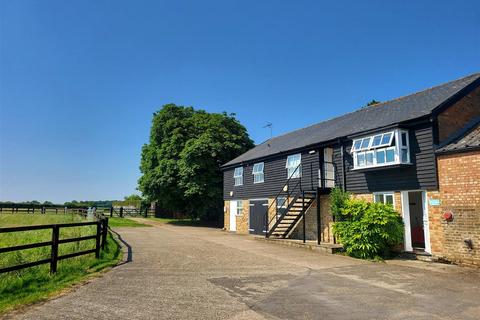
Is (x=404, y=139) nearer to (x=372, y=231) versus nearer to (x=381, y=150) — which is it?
(x=381, y=150)

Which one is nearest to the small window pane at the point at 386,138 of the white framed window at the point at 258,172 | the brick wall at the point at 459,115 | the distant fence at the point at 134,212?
the brick wall at the point at 459,115

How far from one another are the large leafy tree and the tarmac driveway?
1906cm

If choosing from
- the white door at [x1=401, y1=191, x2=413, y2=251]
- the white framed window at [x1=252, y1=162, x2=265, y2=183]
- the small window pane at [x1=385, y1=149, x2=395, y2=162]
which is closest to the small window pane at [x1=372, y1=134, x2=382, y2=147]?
the small window pane at [x1=385, y1=149, x2=395, y2=162]

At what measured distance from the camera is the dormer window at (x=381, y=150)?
1329 cm

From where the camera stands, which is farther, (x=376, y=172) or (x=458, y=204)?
(x=376, y=172)

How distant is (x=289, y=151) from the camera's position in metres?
20.3

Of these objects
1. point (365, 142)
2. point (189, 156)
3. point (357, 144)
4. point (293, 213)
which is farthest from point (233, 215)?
point (365, 142)

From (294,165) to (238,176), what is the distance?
7455mm

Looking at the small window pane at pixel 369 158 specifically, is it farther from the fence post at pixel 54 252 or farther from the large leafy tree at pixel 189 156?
the large leafy tree at pixel 189 156

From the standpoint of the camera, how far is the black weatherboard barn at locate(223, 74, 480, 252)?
13.1 meters

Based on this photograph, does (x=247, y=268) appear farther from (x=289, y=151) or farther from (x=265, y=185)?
(x=265, y=185)

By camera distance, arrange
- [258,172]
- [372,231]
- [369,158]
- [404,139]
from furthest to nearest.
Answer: [258,172]
[369,158]
[404,139]
[372,231]

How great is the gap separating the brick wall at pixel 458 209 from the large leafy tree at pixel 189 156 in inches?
833

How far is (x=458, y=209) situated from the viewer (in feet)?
37.9
